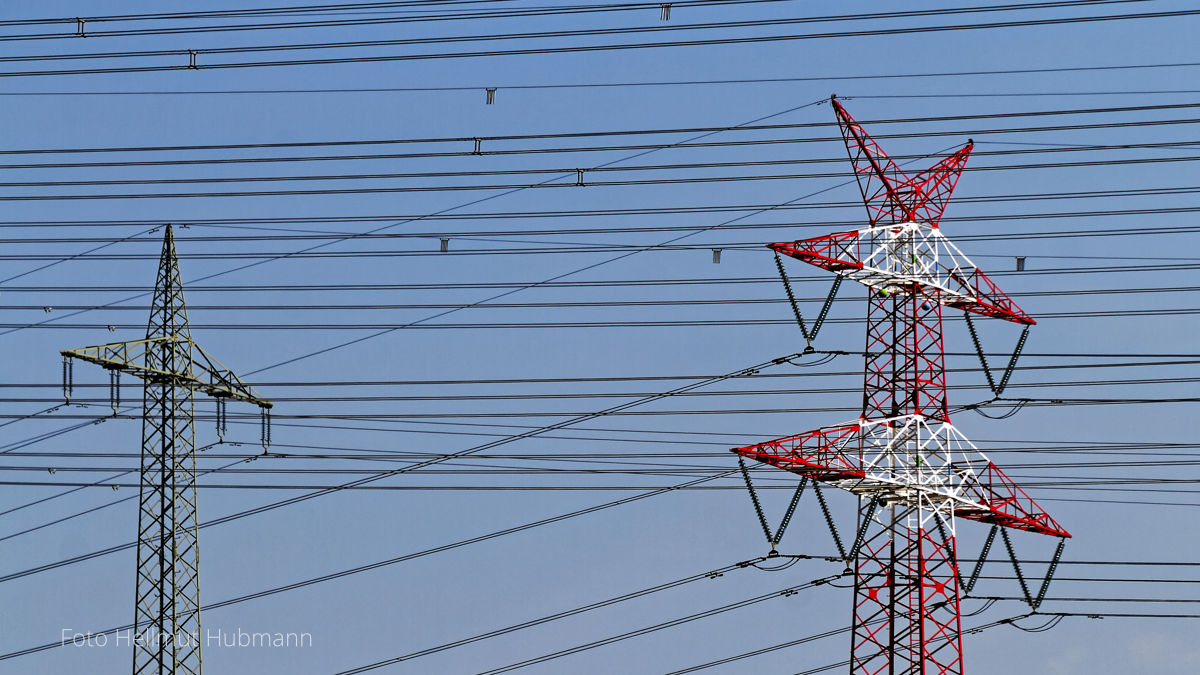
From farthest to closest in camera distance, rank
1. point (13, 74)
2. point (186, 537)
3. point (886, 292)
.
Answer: point (13, 74)
point (186, 537)
point (886, 292)

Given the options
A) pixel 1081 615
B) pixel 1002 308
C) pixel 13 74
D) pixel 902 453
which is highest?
pixel 13 74

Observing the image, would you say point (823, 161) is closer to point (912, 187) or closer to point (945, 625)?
point (912, 187)

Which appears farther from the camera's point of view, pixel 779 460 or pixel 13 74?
pixel 13 74

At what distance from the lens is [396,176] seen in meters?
53.3

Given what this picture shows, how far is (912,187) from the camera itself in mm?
44375

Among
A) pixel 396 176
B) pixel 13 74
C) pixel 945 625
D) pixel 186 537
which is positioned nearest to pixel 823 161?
pixel 396 176

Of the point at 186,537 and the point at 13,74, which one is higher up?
the point at 13,74

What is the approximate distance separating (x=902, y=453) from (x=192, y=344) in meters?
17.5

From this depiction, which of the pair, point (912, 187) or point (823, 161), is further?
point (823, 161)

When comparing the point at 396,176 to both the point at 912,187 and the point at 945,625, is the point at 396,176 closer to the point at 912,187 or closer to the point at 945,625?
the point at 912,187

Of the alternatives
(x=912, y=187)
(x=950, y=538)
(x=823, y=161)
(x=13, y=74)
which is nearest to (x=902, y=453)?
(x=950, y=538)

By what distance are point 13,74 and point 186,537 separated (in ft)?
52.2

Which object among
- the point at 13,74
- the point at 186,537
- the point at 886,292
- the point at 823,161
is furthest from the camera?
the point at 13,74

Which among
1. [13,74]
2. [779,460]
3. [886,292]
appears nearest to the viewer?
[779,460]
